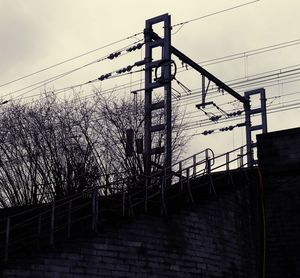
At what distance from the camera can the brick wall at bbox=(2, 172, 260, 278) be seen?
42.7 feet

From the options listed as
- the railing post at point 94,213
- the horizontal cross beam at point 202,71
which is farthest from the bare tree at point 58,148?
the railing post at point 94,213

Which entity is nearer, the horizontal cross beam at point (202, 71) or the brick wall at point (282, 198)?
the brick wall at point (282, 198)

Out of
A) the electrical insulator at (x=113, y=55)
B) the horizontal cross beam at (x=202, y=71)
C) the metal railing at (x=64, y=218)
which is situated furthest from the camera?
the electrical insulator at (x=113, y=55)

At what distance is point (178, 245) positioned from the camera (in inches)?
630

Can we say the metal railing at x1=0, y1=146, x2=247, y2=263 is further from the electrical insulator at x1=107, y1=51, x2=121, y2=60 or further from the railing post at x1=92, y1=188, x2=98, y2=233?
the electrical insulator at x1=107, y1=51, x2=121, y2=60

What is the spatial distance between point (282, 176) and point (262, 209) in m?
1.35

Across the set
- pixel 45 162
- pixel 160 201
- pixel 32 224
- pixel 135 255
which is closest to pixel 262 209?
pixel 160 201

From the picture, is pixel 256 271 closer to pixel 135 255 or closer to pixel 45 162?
pixel 135 255

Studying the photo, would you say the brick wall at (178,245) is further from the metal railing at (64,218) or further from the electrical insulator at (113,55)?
the electrical insulator at (113,55)

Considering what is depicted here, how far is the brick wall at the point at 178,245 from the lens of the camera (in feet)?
42.7

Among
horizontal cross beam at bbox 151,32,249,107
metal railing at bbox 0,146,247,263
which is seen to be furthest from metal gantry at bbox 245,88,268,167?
metal railing at bbox 0,146,247,263

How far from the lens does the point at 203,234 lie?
1711 cm

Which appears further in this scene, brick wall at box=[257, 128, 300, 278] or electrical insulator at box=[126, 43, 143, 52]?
electrical insulator at box=[126, 43, 143, 52]

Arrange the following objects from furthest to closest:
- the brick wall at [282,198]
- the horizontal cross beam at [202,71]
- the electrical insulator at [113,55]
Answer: the electrical insulator at [113,55], the horizontal cross beam at [202,71], the brick wall at [282,198]
